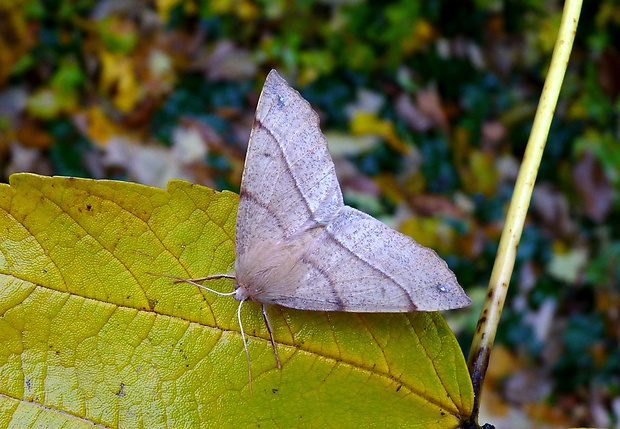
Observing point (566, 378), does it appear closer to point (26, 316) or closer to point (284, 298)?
point (284, 298)

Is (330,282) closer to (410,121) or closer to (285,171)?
(285,171)

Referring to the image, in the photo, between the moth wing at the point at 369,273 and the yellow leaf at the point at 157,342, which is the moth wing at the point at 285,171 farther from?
the yellow leaf at the point at 157,342

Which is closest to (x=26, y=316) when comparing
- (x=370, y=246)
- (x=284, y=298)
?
(x=284, y=298)

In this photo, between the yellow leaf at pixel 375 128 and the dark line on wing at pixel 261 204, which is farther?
the yellow leaf at pixel 375 128

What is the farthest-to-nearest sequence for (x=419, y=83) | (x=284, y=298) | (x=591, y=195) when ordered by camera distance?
(x=419, y=83)
(x=591, y=195)
(x=284, y=298)

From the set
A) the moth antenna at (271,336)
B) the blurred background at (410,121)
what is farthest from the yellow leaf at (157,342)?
the blurred background at (410,121)
